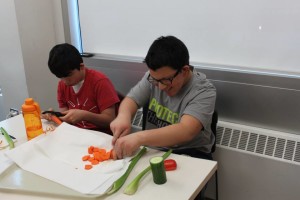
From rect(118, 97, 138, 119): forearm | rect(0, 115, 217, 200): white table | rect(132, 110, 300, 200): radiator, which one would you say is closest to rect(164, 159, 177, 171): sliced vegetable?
rect(0, 115, 217, 200): white table

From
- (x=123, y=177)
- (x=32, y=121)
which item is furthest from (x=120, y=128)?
(x=32, y=121)

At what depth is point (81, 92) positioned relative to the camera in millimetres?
1840

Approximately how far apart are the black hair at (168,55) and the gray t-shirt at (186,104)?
0.49 feet

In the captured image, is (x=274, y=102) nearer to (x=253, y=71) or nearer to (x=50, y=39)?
(x=253, y=71)

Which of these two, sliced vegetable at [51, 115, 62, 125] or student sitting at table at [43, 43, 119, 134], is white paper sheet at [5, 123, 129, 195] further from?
student sitting at table at [43, 43, 119, 134]

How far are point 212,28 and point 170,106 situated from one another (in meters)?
0.57

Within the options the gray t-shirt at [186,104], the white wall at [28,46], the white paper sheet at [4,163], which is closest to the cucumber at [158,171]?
the gray t-shirt at [186,104]

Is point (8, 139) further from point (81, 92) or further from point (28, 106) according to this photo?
point (81, 92)

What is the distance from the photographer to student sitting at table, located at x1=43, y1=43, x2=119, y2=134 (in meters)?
1.68

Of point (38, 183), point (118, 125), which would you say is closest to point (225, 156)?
point (118, 125)

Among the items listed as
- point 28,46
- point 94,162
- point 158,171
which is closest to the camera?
point 158,171

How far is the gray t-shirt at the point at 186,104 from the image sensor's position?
144 centimetres

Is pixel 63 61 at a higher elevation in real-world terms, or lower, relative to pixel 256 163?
higher

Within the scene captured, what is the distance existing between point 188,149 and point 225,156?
373 millimetres
